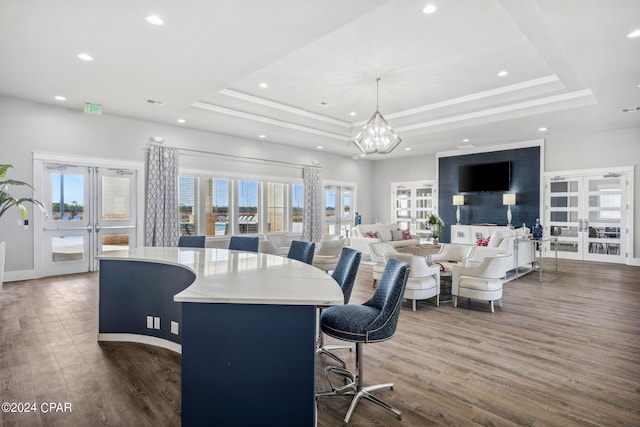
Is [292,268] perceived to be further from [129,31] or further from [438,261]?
[438,261]

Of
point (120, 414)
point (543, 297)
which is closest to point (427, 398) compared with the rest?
point (120, 414)

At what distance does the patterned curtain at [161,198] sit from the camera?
729 centimetres

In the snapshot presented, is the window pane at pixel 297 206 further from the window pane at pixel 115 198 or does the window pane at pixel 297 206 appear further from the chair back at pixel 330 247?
the window pane at pixel 115 198

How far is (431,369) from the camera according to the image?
2.95 m

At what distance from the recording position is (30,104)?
241 inches

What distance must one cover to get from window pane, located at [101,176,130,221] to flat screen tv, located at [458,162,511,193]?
8.96 metres

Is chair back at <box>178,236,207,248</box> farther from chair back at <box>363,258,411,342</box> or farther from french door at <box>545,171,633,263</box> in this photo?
french door at <box>545,171,633,263</box>

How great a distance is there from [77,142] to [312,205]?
584 cm

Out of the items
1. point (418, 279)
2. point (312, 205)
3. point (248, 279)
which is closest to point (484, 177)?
point (312, 205)

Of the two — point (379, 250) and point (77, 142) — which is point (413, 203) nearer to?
point (379, 250)

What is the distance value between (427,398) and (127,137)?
7140 millimetres

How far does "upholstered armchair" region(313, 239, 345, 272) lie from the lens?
20.4 ft

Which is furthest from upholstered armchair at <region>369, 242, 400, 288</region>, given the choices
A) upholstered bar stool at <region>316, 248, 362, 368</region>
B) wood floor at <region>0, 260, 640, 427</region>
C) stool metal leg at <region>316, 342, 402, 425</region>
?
stool metal leg at <region>316, 342, 402, 425</region>

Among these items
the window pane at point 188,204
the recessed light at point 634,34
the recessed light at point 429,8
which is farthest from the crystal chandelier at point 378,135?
the window pane at point 188,204
